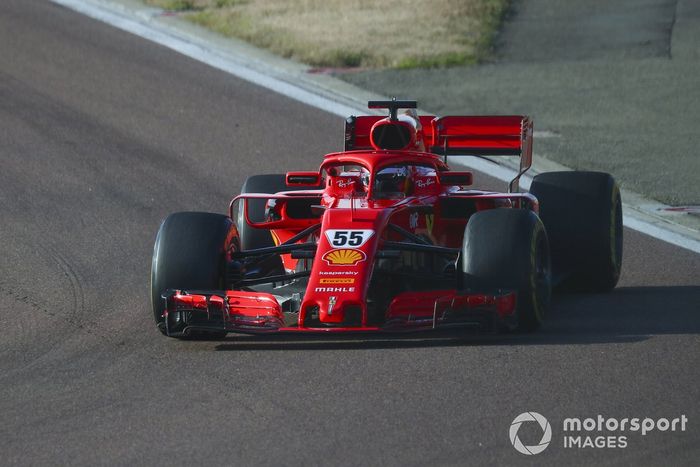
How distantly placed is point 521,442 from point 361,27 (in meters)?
14.6

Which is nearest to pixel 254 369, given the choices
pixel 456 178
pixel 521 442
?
pixel 521 442

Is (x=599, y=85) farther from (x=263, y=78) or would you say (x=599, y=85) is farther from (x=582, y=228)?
(x=582, y=228)

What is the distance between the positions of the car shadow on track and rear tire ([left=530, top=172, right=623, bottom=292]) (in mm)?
522

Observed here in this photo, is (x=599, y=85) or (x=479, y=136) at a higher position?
(x=479, y=136)

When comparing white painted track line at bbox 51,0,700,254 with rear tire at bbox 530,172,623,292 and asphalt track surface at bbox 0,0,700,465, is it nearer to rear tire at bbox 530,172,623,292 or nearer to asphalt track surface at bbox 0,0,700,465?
asphalt track surface at bbox 0,0,700,465

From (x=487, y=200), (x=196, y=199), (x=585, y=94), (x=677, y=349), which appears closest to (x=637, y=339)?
(x=677, y=349)

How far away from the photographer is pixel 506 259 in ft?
28.9

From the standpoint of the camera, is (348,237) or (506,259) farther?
(348,237)

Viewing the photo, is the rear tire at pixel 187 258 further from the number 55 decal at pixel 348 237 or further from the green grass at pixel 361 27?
the green grass at pixel 361 27

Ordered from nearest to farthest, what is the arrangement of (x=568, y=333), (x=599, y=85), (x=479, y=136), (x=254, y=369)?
(x=254, y=369) < (x=568, y=333) < (x=479, y=136) < (x=599, y=85)

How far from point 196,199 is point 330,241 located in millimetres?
4831

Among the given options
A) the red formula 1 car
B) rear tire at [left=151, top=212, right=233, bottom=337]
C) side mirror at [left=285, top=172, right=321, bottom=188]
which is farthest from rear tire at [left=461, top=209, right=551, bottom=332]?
side mirror at [left=285, top=172, right=321, bottom=188]

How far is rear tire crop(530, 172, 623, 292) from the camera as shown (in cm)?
1068

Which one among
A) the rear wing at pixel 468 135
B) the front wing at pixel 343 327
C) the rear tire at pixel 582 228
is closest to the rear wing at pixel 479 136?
the rear wing at pixel 468 135
